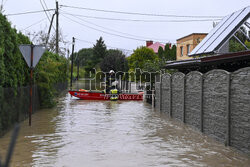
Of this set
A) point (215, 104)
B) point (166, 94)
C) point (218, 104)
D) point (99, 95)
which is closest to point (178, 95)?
point (166, 94)

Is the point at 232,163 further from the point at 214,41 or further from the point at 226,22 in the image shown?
Answer: the point at 226,22

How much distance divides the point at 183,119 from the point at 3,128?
261 inches

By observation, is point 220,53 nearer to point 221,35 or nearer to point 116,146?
point 221,35

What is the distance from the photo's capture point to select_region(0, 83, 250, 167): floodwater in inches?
266

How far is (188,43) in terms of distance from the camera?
128 feet

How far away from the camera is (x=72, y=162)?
21.8 ft

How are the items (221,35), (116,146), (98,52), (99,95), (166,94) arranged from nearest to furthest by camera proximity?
(116,146), (221,35), (166,94), (99,95), (98,52)

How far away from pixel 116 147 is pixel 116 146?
0.41 feet

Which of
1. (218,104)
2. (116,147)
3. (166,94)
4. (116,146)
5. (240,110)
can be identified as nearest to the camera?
(240,110)

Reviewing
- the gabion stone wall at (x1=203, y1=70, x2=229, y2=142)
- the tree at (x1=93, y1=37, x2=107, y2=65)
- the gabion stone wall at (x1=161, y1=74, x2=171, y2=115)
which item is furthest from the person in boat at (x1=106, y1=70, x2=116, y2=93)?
the tree at (x1=93, y1=37, x2=107, y2=65)

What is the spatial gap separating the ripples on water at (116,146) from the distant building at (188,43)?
26160mm

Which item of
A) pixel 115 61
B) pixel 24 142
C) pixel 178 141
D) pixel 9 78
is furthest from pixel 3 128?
pixel 115 61

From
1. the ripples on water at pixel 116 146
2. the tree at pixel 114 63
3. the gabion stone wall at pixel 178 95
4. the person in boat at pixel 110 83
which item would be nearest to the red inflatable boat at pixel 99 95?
the person in boat at pixel 110 83

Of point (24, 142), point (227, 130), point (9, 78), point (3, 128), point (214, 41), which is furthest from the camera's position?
point (214, 41)
